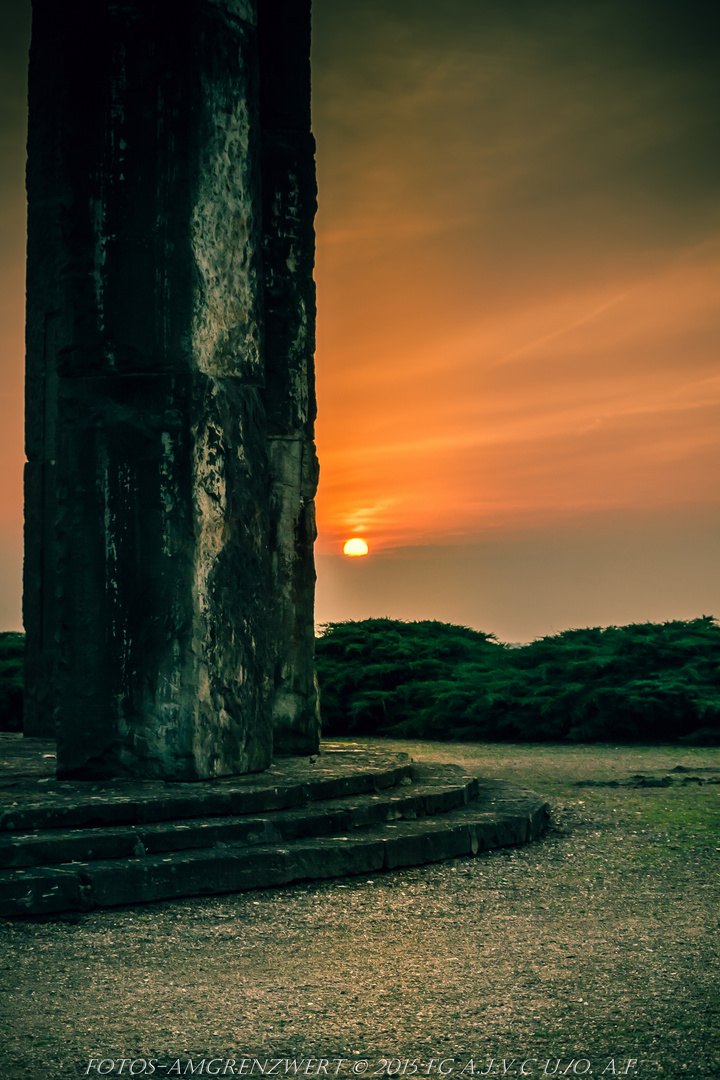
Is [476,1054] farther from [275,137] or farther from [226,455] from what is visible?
[275,137]

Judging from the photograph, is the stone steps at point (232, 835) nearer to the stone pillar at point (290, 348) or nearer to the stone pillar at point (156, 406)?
the stone pillar at point (156, 406)

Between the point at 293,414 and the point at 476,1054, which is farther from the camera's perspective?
the point at 293,414

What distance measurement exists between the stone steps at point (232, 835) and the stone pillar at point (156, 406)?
38cm

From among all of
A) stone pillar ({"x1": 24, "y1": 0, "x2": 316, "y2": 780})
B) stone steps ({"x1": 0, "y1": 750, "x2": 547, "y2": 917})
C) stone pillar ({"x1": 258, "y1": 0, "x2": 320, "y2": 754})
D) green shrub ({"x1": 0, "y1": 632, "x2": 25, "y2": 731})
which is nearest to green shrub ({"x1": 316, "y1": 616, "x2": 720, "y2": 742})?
green shrub ({"x1": 0, "y1": 632, "x2": 25, "y2": 731})

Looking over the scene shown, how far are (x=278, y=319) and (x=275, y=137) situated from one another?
1.16m

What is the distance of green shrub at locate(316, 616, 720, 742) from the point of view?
10.1 metres

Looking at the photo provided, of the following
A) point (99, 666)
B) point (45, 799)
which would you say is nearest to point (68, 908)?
point (45, 799)

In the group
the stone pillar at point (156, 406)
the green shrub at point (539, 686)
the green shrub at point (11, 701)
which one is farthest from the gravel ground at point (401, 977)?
the green shrub at point (11, 701)

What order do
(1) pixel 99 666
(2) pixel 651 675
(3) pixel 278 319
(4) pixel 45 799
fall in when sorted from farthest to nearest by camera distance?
(2) pixel 651 675 < (3) pixel 278 319 < (1) pixel 99 666 < (4) pixel 45 799

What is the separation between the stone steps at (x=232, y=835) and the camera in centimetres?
437

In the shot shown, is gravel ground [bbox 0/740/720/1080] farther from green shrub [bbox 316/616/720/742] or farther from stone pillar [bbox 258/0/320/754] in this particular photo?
green shrub [bbox 316/616/720/742]

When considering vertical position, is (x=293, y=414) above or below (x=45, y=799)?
above

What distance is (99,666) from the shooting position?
5469 mm

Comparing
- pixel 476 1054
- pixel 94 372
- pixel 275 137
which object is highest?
pixel 275 137
